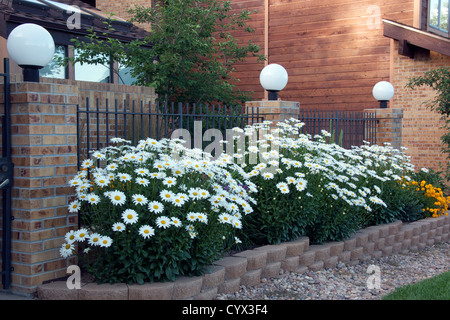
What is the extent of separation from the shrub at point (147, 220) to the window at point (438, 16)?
8.23 meters

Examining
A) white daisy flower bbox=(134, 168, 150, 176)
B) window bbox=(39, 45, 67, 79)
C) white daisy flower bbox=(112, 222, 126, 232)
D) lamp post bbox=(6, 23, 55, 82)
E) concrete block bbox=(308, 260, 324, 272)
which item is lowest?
concrete block bbox=(308, 260, 324, 272)

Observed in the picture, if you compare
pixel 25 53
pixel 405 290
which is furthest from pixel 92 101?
pixel 405 290

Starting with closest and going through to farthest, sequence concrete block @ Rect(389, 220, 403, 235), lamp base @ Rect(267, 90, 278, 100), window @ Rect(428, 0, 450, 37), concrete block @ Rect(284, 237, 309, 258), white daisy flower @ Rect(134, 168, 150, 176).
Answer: white daisy flower @ Rect(134, 168, 150, 176), concrete block @ Rect(284, 237, 309, 258), concrete block @ Rect(389, 220, 403, 235), lamp base @ Rect(267, 90, 278, 100), window @ Rect(428, 0, 450, 37)

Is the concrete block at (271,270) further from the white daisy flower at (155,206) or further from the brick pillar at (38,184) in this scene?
the brick pillar at (38,184)

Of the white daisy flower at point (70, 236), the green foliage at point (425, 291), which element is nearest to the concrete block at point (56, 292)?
the white daisy flower at point (70, 236)

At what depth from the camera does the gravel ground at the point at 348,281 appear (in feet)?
13.5

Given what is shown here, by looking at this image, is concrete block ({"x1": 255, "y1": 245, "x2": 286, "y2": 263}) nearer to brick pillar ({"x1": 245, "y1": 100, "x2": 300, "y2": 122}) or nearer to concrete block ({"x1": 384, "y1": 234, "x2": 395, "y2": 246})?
concrete block ({"x1": 384, "y1": 234, "x2": 395, "y2": 246})

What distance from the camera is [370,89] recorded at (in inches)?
411

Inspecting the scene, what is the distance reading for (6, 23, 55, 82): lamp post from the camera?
372cm

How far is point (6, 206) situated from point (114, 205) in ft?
2.73

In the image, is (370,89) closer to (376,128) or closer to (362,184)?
(376,128)

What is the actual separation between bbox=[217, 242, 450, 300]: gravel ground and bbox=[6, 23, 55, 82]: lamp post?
2.33 meters
